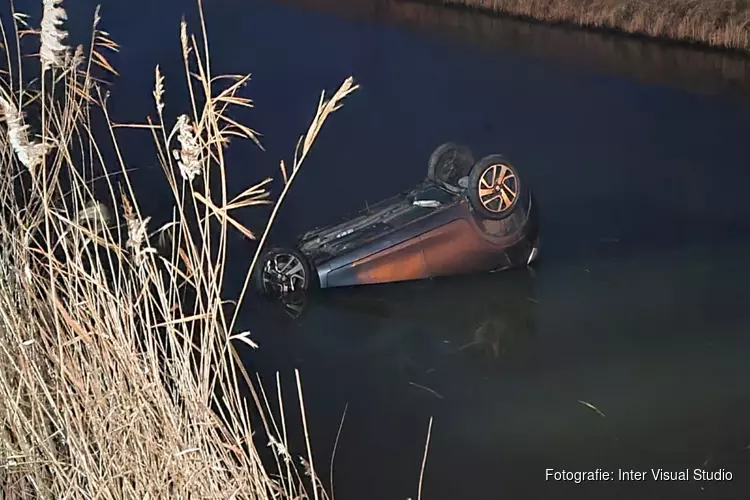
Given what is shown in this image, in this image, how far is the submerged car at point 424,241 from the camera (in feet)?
7.54

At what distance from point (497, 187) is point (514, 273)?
26cm

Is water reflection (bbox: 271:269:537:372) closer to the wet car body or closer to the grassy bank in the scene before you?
the wet car body

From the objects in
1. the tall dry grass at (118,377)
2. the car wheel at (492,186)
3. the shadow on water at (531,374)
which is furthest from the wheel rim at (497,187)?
the tall dry grass at (118,377)

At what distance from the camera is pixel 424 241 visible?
234cm

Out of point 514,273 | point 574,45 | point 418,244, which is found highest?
point 574,45

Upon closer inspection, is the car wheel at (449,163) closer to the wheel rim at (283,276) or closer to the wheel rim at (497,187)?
the wheel rim at (497,187)

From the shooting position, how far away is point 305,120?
2.95 m

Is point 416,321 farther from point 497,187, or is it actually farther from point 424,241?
point 497,187

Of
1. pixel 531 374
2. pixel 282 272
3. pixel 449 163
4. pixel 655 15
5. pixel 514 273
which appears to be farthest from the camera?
pixel 655 15

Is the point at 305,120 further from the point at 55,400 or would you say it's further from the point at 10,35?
Result: the point at 55,400

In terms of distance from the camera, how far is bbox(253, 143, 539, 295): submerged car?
2297mm

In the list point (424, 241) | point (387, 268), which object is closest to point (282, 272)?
point (387, 268)

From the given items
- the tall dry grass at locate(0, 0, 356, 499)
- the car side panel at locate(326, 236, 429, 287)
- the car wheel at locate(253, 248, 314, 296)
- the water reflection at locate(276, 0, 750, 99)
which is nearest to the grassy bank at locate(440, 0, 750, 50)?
the water reflection at locate(276, 0, 750, 99)

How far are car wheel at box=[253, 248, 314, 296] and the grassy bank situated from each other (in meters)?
1.57
